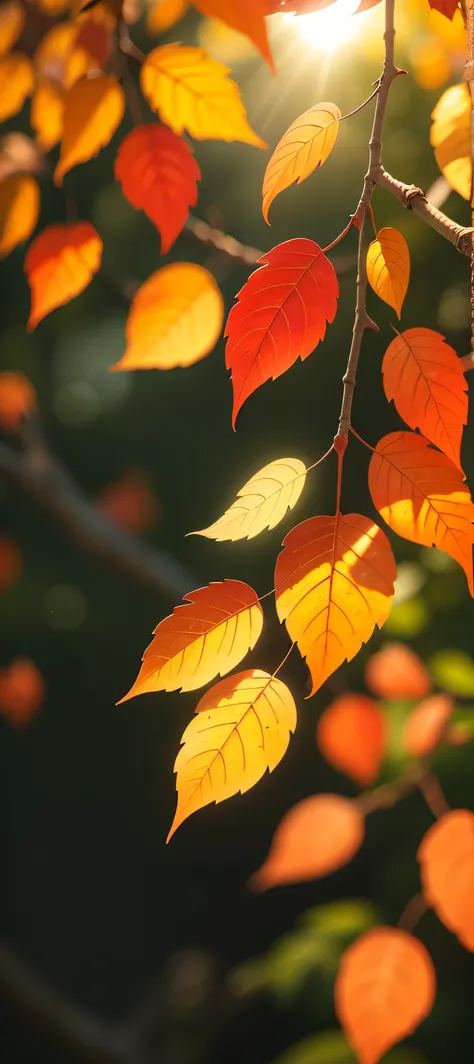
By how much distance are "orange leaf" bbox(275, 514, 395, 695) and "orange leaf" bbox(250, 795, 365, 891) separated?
0.67 feet

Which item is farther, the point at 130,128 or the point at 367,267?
the point at 130,128

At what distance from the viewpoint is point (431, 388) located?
0.36 m

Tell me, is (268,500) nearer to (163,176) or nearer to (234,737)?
(234,737)

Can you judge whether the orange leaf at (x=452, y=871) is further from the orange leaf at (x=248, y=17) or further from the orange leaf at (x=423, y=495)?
the orange leaf at (x=248, y=17)

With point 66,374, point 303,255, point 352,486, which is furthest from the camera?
point 66,374

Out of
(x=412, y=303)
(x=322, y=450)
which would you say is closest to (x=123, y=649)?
(x=322, y=450)

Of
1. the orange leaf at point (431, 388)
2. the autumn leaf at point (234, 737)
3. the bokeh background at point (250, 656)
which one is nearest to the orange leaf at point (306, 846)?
the bokeh background at point (250, 656)

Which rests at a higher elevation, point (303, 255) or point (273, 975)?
point (303, 255)

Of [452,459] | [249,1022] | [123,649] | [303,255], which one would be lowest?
[249,1022]

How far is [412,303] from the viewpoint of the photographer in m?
0.50

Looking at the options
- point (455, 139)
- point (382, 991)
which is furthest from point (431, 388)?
point (382, 991)

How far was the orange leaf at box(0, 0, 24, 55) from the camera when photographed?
0.55 metres

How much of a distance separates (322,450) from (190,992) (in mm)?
425

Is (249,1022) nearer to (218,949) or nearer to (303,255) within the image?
(218,949)
